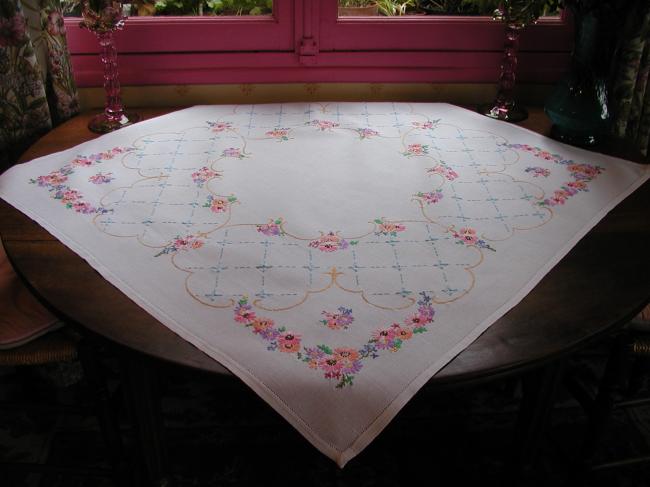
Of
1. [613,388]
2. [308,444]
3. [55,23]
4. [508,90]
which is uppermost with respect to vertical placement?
[55,23]

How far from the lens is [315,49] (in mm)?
1849

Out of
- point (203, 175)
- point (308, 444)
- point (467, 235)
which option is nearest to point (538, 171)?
point (467, 235)

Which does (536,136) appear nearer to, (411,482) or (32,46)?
(411,482)

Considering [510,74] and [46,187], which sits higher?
[510,74]

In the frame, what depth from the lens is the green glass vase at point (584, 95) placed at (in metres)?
1.53

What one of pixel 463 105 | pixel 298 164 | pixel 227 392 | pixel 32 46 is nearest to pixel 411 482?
pixel 227 392

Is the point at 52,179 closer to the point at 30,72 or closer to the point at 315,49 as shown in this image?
the point at 30,72

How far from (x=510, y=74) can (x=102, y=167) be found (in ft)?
3.56

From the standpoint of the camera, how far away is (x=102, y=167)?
1.49 m

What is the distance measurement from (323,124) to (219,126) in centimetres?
27

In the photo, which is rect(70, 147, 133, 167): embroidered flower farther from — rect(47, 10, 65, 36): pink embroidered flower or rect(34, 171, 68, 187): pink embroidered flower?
rect(47, 10, 65, 36): pink embroidered flower

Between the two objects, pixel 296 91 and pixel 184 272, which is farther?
pixel 296 91

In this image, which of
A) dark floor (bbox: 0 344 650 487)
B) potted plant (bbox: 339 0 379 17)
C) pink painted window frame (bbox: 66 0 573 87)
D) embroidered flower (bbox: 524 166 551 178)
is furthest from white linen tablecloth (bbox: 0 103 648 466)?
dark floor (bbox: 0 344 650 487)

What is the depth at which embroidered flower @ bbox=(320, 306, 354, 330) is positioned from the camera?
102 centimetres
